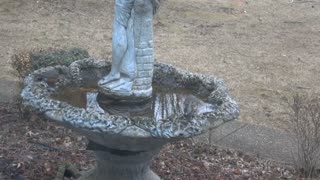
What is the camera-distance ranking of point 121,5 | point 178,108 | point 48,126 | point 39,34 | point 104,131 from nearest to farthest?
point 104,131, point 121,5, point 178,108, point 48,126, point 39,34

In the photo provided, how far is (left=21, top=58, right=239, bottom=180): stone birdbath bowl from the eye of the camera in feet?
14.0

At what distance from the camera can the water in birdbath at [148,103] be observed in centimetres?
473

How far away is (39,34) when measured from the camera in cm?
1103

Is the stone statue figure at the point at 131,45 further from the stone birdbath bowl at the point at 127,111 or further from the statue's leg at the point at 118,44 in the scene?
the stone birdbath bowl at the point at 127,111

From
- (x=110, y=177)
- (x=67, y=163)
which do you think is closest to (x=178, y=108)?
(x=110, y=177)

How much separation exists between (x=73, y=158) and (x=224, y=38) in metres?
5.78

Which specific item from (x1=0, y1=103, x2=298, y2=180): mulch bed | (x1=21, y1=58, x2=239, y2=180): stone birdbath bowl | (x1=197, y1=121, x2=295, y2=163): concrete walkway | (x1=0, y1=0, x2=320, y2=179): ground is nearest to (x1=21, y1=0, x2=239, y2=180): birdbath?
(x1=21, y1=58, x2=239, y2=180): stone birdbath bowl

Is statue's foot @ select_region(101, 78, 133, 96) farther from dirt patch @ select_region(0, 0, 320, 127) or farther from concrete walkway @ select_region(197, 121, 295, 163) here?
dirt patch @ select_region(0, 0, 320, 127)

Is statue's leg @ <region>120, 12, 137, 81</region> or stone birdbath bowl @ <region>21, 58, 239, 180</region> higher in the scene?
statue's leg @ <region>120, 12, 137, 81</region>

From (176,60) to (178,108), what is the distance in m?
5.26

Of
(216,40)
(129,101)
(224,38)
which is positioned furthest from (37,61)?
(224,38)

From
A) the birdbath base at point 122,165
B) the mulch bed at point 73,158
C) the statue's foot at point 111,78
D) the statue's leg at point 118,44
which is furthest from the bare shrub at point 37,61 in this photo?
the statue's leg at point 118,44

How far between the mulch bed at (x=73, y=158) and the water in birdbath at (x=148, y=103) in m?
0.93

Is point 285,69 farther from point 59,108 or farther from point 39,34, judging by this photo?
point 59,108
